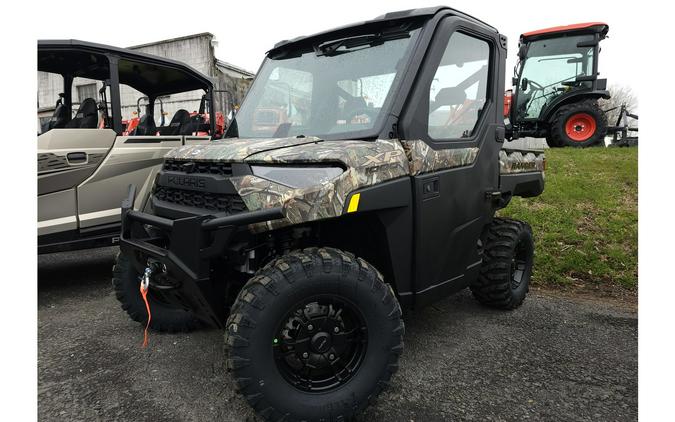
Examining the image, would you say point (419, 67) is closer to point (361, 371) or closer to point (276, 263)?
point (276, 263)

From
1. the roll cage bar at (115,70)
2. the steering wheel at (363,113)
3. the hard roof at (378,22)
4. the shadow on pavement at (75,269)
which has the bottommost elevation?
the shadow on pavement at (75,269)

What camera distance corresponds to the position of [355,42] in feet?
9.88

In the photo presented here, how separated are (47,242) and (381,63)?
12.0ft

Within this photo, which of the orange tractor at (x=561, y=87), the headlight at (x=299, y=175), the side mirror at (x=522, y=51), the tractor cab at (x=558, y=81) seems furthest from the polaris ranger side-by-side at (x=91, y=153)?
the side mirror at (x=522, y=51)

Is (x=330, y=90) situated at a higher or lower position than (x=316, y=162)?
higher

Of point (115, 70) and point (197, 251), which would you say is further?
point (115, 70)

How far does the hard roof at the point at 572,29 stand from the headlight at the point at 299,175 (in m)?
10.5

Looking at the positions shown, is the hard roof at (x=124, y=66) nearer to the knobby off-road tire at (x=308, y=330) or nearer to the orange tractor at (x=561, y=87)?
the knobby off-road tire at (x=308, y=330)

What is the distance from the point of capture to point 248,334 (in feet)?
7.06

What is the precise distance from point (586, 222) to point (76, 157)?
6.40 meters

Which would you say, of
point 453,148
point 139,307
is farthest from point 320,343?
point 139,307

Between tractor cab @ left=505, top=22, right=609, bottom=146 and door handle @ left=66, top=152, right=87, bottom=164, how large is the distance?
9.17 metres

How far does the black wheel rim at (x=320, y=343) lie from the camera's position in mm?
2318

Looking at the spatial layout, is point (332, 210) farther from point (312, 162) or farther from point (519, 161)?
point (519, 161)
